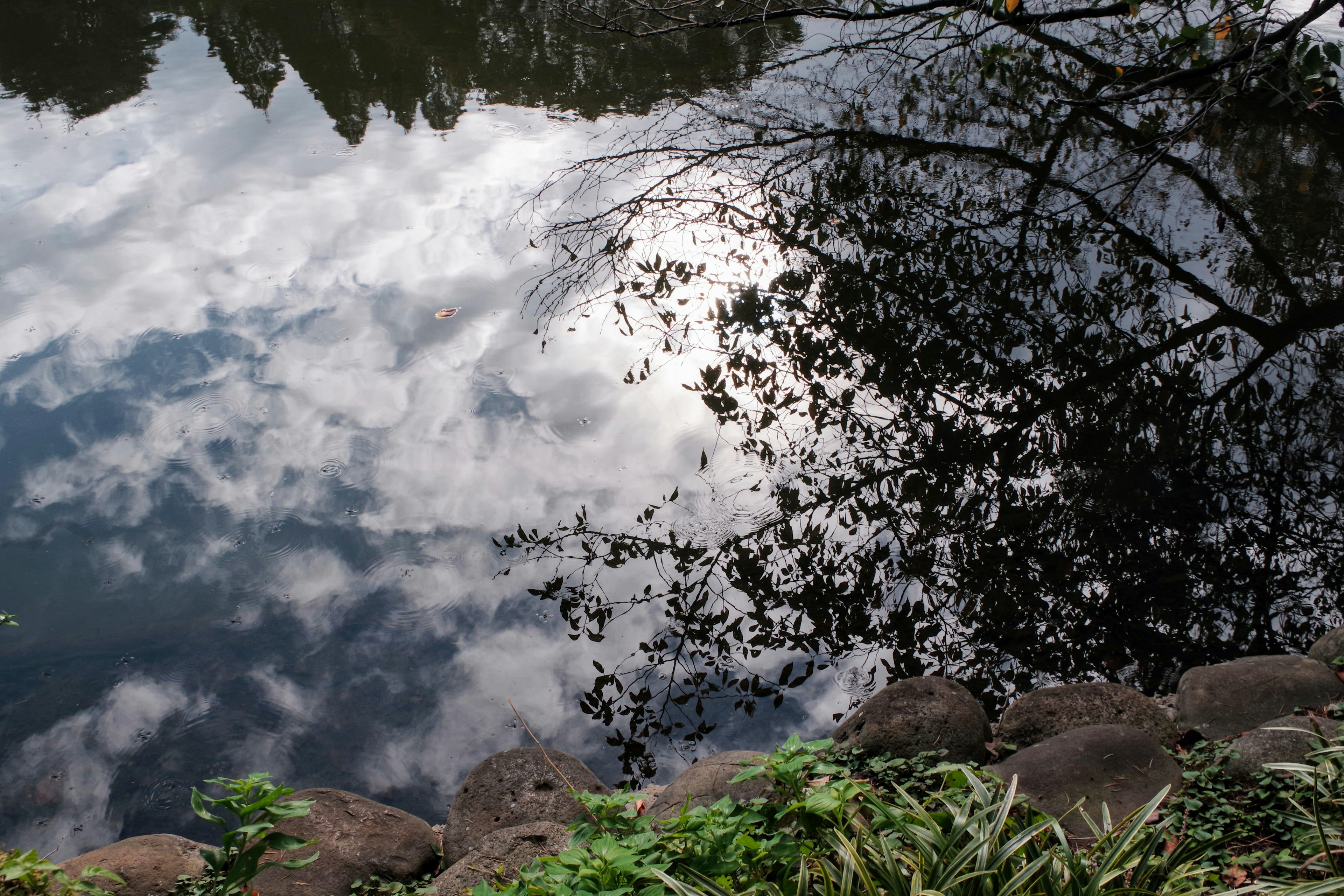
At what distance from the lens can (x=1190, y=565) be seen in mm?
3545

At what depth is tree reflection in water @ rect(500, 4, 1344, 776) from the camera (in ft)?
11.2

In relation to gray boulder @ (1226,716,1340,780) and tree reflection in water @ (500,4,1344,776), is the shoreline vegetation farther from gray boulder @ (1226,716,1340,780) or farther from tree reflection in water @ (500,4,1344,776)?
tree reflection in water @ (500,4,1344,776)

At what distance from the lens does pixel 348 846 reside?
257 centimetres

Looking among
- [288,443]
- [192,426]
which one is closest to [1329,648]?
[288,443]

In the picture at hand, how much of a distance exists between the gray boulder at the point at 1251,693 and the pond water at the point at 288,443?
1.92 metres

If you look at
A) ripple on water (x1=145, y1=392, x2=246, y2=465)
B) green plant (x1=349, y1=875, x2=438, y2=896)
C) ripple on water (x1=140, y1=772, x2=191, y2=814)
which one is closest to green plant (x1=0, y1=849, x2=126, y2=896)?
green plant (x1=349, y1=875, x2=438, y2=896)

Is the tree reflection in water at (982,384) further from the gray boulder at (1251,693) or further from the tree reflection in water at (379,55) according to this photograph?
the tree reflection in water at (379,55)

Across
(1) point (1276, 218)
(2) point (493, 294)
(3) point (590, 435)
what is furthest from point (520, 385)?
(1) point (1276, 218)

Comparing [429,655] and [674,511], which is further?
[674,511]

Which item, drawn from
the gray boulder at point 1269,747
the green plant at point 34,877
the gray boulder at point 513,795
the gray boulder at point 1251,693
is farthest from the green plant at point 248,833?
the gray boulder at point 1251,693

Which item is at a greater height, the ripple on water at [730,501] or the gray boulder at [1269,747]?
the ripple on water at [730,501]

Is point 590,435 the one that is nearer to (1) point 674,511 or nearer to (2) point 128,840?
(1) point 674,511

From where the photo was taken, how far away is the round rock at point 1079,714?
2799 mm

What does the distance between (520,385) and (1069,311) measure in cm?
298
